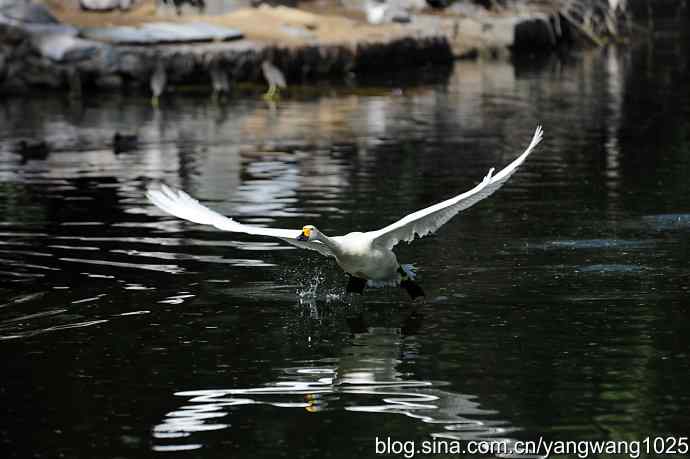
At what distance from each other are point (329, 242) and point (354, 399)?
2707mm

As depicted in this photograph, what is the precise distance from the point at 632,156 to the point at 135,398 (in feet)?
56.8

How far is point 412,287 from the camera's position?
47.0 ft

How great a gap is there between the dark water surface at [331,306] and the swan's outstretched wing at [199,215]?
68cm

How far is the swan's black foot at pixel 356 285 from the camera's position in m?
14.4

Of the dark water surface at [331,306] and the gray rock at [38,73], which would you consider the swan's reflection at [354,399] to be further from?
the gray rock at [38,73]

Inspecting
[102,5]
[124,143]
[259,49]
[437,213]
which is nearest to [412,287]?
[437,213]

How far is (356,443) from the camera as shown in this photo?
1005 centimetres

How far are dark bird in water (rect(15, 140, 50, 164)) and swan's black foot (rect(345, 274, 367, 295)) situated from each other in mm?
14129

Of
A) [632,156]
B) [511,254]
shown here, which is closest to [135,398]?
[511,254]

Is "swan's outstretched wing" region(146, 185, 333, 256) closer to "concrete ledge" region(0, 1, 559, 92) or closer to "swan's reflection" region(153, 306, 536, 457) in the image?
"swan's reflection" region(153, 306, 536, 457)

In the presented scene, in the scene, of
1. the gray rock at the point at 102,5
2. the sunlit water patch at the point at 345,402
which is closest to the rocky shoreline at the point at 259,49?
the gray rock at the point at 102,5

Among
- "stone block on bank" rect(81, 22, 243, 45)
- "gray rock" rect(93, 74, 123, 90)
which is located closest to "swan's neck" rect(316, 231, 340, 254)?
"gray rock" rect(93, 74, 123, 90)

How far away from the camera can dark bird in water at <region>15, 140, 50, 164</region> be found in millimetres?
28141

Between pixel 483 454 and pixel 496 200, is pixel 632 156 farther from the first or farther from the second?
pixel 483 454
